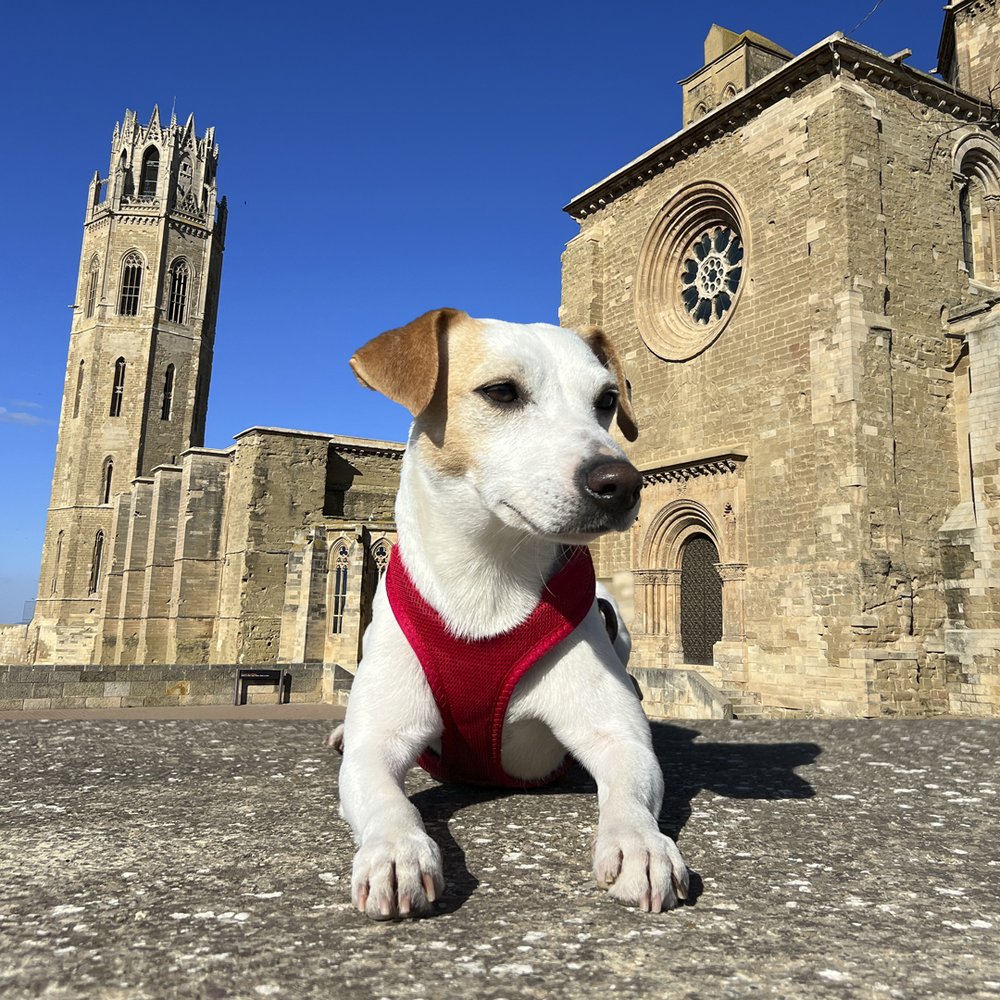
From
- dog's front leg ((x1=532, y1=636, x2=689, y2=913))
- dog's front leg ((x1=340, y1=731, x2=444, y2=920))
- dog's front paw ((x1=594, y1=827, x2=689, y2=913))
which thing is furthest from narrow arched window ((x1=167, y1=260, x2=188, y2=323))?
dog's front paw ((x1=594, y1=827, x2=689, y2=913))

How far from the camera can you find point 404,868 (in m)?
1.53

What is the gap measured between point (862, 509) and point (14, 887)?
40.8 ft

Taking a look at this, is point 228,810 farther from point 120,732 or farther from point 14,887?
point 120,732

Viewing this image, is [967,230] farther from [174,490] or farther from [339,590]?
[174,490]

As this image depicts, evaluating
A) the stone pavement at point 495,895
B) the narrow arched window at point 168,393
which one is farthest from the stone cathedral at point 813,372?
the narrow arched window at point 168,393

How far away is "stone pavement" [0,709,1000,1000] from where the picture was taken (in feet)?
4.22

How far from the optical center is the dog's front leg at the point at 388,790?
1524mm

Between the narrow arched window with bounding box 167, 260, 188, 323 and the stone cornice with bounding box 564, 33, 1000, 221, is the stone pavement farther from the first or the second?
the narrow arched window with bounding box 167, 260, 188, 323

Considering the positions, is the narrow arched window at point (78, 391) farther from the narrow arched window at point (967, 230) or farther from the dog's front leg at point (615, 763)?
the dog's front leg at point (615, 763)

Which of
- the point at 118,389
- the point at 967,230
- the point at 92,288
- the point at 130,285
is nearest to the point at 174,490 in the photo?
the point at 118,389

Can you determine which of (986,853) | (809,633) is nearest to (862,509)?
(809,633)

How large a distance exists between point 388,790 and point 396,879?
0.39 metres

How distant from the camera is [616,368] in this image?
8.81 feet

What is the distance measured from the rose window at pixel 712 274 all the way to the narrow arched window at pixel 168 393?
3675 centimetres
